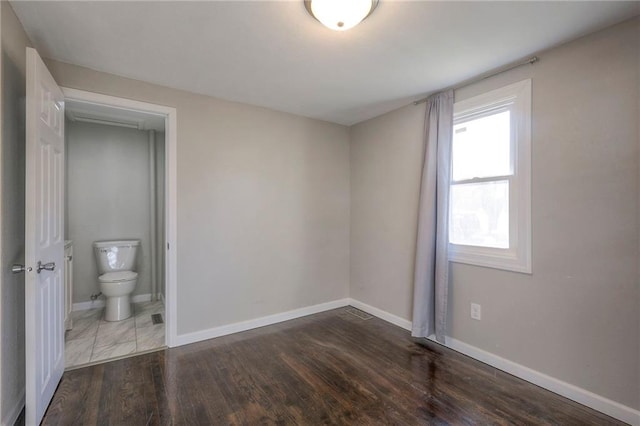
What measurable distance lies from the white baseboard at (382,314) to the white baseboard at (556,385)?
1.86ft

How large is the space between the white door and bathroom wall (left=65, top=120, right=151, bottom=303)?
6.03 feet

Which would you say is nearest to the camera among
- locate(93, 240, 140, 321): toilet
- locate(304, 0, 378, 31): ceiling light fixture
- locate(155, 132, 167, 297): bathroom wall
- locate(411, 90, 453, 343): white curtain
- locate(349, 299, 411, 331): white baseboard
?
locate(304, 0, 378, 31): ceiling light fixture

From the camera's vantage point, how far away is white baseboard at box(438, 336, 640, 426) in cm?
175

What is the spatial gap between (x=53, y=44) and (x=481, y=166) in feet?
10.8

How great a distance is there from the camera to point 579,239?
1.94 m

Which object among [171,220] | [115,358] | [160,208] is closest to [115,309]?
[115,358]

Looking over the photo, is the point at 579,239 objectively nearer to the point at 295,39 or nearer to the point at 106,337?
the point at 295,39

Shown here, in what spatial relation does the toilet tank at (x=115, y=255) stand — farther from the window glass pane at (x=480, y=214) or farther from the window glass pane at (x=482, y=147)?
the window glass pane at (x=482, y=147)

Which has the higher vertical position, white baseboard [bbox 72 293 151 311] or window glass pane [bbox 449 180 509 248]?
window glass pane [bbox 449 180 509 248]

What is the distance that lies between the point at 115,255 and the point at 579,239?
4485 mm

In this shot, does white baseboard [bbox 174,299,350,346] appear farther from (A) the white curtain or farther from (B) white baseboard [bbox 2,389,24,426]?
(A) the white curtain

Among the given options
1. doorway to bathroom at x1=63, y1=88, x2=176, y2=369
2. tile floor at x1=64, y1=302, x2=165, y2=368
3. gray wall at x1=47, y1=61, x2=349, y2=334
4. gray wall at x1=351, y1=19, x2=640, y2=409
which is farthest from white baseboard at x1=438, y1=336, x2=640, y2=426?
tile floor at x1=64, y1=302, x2=165, y2=368

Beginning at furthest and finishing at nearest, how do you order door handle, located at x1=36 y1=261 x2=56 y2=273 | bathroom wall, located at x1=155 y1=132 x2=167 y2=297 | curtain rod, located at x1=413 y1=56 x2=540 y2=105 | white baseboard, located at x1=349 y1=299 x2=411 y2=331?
bathroom wall, located at x1=155 y1=132 x2=167 y2=297 → white baseboard, located at x1=349 y1=299 x2=411 y2=331 → curtain rod, located at x1=413 y1=56 x2=540 y2=105 → door handle, located at x1=36 y1=261 x2=56 y2=273

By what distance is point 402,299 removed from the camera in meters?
3.18
